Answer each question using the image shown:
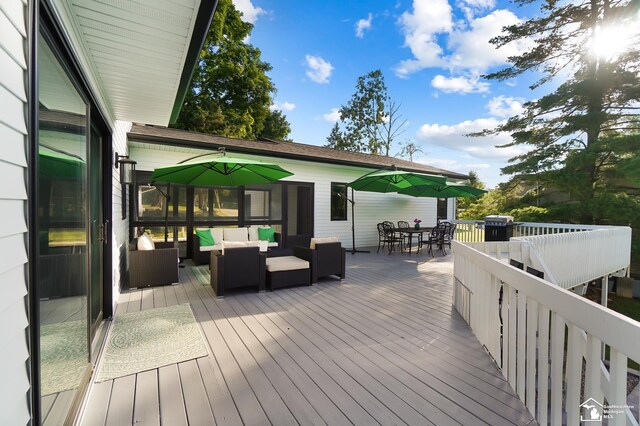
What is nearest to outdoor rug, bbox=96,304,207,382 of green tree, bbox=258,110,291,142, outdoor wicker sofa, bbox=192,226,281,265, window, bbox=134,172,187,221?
outdoor wicker sofa, bbox=192,226,281,265

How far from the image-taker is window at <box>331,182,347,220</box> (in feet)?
32.0

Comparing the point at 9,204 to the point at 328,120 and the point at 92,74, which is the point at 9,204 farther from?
the point at 328,120

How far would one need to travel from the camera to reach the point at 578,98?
1002 cm

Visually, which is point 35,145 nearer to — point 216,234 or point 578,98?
point 216,234

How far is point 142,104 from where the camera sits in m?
3.93

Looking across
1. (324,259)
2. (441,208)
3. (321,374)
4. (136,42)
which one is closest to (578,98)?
(441,208)

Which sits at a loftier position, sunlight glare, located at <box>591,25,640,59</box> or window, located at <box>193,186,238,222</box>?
sunlight glare, located at <box>591,25,640,59</box>

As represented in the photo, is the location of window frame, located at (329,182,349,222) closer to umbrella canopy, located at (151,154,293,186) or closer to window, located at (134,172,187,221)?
umbrella canopy, located at (151,154,293,186)

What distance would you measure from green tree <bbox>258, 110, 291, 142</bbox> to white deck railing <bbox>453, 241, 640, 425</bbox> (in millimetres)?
20718

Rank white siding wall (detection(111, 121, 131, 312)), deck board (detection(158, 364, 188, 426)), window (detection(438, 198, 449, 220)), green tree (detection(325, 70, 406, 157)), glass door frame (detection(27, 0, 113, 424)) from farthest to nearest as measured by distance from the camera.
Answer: green tree (detection(325, 70, 406, 157)) → window (detection(438, 198, 449, 220)) → white siding wall (detection(111, 121, 131, 312)) → deck board (detection(158, 364, 188, 426)) → glass door frame (detection(27, 0, 113, 424))

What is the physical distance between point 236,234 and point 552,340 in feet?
21.6

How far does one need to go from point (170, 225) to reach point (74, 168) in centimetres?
526

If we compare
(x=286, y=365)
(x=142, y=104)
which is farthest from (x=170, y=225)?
(x=286, y=365)

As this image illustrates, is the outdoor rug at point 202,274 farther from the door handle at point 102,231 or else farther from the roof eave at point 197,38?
the roof eave at point 197,38
